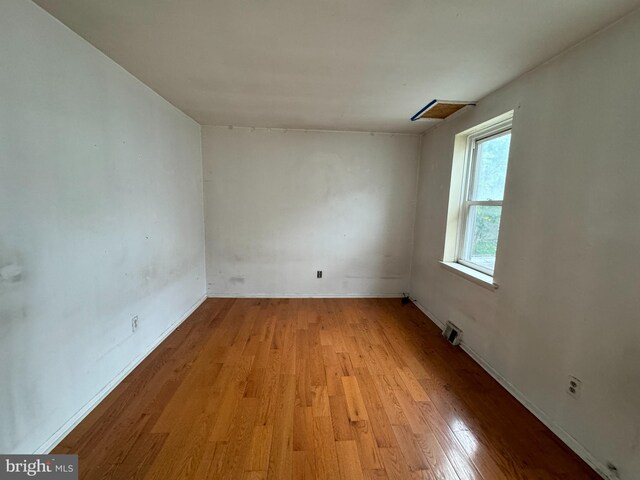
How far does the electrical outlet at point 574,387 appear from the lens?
1434 millimetres

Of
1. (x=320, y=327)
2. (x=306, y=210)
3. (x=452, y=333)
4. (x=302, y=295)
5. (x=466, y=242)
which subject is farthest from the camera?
(x=302, y=295)

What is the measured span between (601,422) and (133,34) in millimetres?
3214

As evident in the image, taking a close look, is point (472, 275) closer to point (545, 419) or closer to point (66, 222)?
point (545, 419)

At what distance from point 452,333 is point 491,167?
1.62 metres

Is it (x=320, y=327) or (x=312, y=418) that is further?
(x=320, y=327)

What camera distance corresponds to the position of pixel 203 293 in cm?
355

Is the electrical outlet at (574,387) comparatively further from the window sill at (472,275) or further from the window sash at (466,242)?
the window sash at (466,242)

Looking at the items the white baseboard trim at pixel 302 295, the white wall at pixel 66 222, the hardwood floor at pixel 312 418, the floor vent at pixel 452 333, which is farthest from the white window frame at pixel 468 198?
the white wall at pixel 66 222

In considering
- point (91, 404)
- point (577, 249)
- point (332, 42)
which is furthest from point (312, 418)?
point (332, 42)

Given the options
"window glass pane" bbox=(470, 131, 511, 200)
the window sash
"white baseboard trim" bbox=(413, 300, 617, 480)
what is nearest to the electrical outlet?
"white baseboard trim" bbox=(413, 300, 617, 480)

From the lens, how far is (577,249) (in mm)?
1452

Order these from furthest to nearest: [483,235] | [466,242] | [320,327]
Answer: [320,327], [466,242], [483,235]

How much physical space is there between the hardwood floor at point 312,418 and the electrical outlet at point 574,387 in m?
0.30

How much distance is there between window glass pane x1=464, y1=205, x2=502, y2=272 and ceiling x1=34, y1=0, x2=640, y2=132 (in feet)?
3.30
